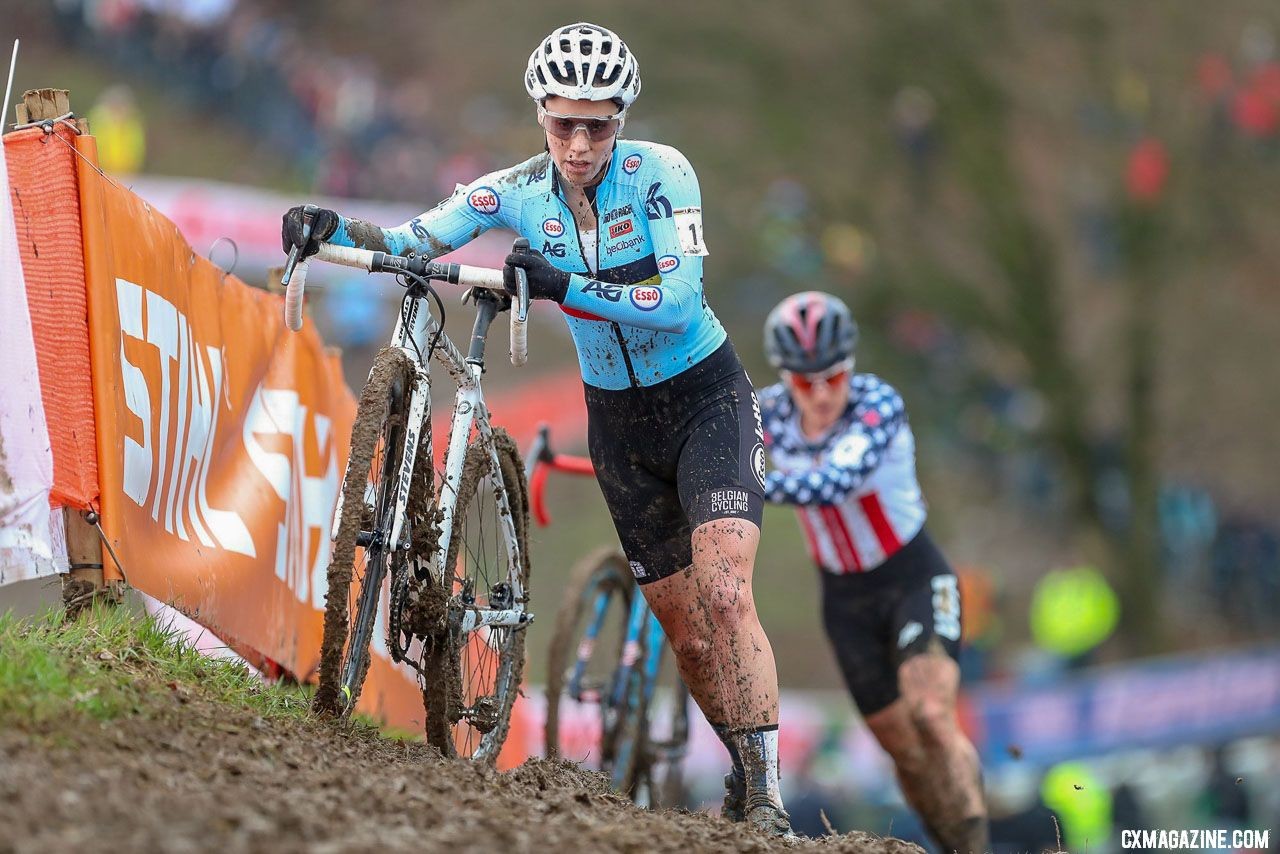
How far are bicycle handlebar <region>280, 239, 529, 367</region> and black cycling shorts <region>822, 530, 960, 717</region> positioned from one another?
3678 millimetres

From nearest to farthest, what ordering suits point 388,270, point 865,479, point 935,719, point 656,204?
point 388,270 → point 656,204 → point 865,479 → point 935,719

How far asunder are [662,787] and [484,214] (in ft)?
13.0

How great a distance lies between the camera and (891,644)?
29.3 feet

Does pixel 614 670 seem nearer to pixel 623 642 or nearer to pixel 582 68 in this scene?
pixel 623 642

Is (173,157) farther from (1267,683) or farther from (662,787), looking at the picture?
(662,787)

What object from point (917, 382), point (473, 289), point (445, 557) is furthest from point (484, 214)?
point (917, 382)

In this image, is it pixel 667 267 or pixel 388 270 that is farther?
pixel 667 267

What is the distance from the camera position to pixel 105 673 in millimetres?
5262

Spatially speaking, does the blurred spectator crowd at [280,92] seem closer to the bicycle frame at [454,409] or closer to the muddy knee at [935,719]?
the muddy knee at [935,719]

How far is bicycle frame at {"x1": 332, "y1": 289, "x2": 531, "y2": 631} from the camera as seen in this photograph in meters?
5.84

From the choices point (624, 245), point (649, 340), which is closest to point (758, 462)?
point (649, 340)

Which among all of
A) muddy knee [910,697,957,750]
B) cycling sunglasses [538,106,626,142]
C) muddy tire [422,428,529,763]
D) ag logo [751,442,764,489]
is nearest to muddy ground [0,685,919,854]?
muddy tire [422,428,529,763]

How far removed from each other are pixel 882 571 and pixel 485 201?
3656 mm

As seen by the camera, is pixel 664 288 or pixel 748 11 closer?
pixel 664 288
